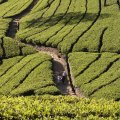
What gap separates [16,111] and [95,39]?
24410 mm

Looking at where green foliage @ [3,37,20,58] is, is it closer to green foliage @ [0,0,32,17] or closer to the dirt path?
the dirt path

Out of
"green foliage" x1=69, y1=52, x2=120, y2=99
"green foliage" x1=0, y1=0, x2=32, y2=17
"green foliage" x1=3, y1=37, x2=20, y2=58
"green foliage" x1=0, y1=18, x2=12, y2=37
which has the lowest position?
"green foliage" x1=0, y1=0, x2=32, y2=17

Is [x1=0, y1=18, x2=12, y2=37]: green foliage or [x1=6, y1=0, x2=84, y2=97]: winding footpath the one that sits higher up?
[x1=6, y1=0, x2=84, y2=97]: winding footpath

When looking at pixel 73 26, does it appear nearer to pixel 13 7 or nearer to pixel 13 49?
pixel 13 49

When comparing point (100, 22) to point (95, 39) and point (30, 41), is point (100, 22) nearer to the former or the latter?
point (95, 39)

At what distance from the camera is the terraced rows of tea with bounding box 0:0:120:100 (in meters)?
36.6

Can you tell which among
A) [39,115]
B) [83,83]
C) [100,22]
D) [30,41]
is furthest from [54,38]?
[39,115]

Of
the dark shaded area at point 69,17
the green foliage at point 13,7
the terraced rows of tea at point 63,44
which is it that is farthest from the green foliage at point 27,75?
the green foliage at point 13,7

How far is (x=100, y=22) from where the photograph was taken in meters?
50.8

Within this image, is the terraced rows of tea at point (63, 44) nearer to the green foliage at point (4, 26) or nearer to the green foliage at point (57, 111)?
the green foliage at point (4, 26)

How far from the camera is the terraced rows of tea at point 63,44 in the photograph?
36.6m

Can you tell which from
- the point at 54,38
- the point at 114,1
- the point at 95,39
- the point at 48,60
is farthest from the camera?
the point at 114,1

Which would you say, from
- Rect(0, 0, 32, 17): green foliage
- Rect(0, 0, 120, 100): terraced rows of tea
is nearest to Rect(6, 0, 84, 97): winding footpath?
Rect(0, 0, 120, 100): terraced rows of tea

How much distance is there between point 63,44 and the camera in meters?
46.2
